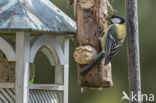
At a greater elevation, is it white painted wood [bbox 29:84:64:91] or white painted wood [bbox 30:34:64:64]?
white painted wood [bbox 30:34:64:64]

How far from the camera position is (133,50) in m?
7.18

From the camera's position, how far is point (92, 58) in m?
7.50

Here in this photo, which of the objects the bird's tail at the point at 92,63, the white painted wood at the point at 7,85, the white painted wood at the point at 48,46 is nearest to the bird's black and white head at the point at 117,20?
the bird's tail at the point at 92,63

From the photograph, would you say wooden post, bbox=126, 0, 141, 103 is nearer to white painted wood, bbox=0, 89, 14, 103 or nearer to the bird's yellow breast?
the bird's yellow breast

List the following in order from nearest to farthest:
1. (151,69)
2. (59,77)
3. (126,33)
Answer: (126,33), (59,77), (151,69)

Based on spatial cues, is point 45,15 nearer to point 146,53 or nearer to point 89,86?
point 89,86

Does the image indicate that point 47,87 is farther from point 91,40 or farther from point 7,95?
point 91,40

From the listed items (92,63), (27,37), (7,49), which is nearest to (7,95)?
(7,49)

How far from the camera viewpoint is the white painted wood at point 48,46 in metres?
7.70

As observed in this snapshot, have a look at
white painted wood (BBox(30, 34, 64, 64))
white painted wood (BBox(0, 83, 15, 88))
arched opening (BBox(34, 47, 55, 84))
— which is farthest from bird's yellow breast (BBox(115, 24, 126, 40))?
arched opening (BBox(34, 47, 55, 84))

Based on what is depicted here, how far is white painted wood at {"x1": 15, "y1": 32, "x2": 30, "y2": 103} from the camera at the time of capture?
296 inches

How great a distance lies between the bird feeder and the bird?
0.50 meters

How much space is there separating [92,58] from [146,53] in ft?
13.9

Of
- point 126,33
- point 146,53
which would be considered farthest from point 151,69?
point 126,33
